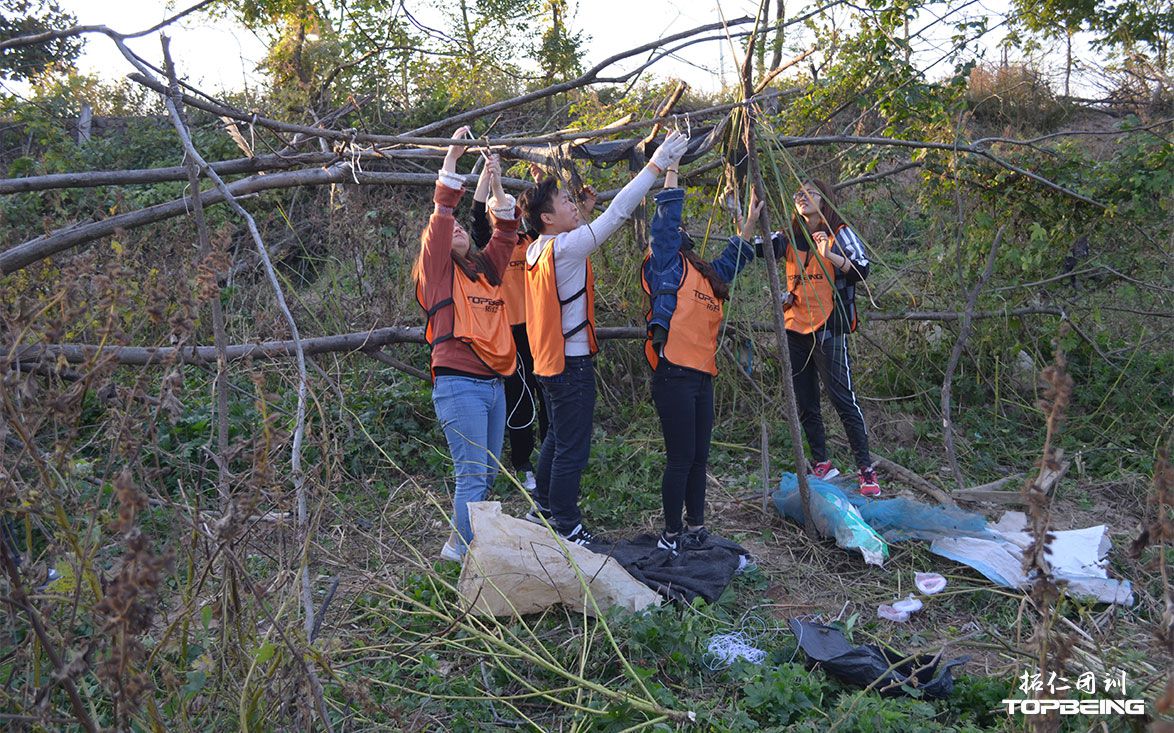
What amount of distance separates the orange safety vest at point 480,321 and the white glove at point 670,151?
3.10ft

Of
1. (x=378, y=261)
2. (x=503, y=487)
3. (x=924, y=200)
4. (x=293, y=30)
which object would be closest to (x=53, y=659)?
(x=503, y=487)

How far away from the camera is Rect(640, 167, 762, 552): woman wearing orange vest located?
4016 mm

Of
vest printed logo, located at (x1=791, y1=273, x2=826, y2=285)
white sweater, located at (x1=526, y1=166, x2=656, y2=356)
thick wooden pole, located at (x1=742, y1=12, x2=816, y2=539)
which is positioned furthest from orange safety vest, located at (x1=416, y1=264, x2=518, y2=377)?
vest printed logo, located at (x1=791, y1=273, x2=826, y2=285)

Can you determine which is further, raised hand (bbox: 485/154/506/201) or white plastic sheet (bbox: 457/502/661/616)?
raised hand (bbox: 485/154/506/201)

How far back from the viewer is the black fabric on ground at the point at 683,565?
383 cm

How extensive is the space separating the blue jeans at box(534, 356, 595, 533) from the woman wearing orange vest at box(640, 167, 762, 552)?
0.31 m

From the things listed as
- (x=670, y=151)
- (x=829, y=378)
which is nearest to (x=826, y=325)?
(x=829, y=378)

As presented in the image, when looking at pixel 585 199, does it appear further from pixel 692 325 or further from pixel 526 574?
pixel 526 574

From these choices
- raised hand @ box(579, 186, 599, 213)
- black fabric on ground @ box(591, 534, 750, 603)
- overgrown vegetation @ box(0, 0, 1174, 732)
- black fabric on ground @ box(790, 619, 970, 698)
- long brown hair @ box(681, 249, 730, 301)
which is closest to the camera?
overgrown vegetation @ box(0, 0, 1174, 732)

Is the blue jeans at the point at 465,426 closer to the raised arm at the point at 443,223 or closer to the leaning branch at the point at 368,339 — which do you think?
the raised arm at the point at 443,223

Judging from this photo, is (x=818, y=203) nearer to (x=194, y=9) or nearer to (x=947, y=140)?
(x=947, y=140)

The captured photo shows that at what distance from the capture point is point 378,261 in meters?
6.37

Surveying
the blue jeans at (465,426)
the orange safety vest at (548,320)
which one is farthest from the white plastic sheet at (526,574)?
the orange safety vest at (548,320)

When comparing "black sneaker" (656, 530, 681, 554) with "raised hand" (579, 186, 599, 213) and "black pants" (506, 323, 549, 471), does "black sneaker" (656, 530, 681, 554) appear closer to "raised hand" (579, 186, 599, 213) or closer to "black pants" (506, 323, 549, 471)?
"black pants" (506, 323, 549, 471)
